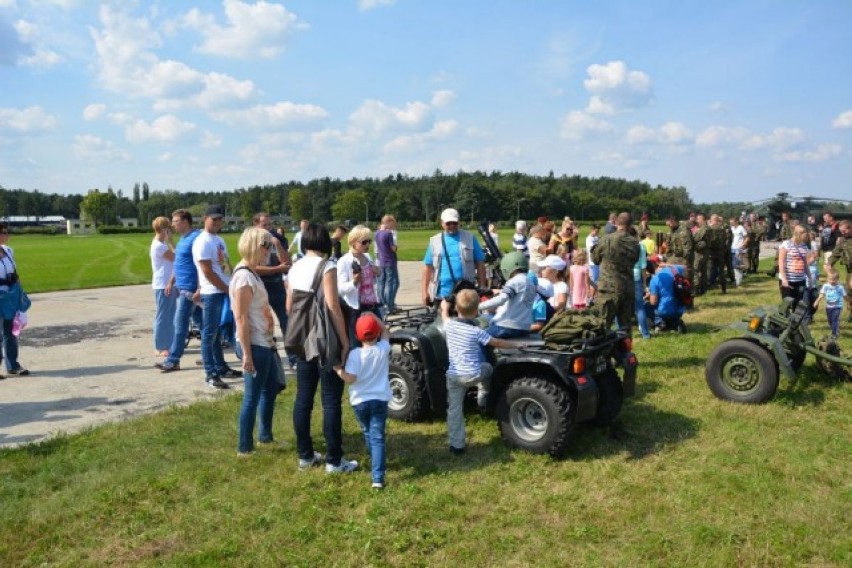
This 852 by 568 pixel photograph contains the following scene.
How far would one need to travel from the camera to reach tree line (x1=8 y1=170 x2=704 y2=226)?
384 ft

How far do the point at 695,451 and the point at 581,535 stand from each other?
1.83 m

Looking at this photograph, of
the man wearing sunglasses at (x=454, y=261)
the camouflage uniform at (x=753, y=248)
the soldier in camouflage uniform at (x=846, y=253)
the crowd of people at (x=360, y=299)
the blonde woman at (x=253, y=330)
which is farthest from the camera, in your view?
the camouflage uniform at (x=753, y=248)

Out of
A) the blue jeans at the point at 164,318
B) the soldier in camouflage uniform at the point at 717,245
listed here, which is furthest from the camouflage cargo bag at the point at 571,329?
the soldier in camouflage uniform at the point at 717,245

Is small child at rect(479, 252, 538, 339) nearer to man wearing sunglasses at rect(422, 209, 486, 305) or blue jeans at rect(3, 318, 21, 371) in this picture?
man wearing sunglasses at rect(422, 209, 486, 305)

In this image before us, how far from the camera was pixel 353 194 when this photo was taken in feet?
423

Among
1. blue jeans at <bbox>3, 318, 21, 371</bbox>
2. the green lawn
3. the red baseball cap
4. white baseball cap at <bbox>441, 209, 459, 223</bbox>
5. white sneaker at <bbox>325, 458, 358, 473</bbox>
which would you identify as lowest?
the green lawn

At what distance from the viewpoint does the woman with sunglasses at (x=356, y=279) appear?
4809 mm

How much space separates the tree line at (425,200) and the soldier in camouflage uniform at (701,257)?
8760 cm

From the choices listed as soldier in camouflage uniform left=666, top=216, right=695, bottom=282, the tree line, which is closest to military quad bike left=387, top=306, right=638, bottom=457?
soldier in camouflage uniform left=666, top=216, right=695, bottom=282

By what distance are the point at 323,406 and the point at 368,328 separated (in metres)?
0.69

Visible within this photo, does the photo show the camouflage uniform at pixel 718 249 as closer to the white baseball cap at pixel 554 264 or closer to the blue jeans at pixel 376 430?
the white baseball cap at pixel 554 264

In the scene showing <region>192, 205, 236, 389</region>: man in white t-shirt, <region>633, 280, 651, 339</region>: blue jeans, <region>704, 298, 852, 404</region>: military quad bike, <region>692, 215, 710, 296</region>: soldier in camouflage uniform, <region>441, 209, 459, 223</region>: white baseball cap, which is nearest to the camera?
<region>704, 298, 852, 404</region>: military quad bike

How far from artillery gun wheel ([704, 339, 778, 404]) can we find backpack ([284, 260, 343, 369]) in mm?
4073

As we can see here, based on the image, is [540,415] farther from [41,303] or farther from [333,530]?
[41,303]
